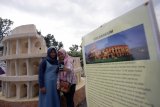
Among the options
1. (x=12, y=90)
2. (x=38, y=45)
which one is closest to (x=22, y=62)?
(x=38, y=45)

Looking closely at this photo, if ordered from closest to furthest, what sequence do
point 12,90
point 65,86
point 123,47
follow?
point 123,47 → point 65,86 → point 12,90

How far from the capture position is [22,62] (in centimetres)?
611

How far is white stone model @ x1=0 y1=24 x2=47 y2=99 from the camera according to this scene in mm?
5719

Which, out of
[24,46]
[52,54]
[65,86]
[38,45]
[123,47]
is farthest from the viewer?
[38,45]

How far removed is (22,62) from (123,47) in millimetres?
4997

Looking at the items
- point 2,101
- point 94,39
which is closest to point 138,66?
point 94,39

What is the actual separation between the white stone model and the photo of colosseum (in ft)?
12.1

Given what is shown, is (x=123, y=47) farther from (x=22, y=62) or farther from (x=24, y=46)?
(x=24, y=46)

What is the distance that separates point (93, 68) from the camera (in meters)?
2.54

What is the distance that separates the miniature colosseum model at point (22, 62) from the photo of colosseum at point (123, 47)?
3.68 m

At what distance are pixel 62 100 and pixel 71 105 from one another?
0.80m

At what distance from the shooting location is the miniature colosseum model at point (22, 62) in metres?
5.72

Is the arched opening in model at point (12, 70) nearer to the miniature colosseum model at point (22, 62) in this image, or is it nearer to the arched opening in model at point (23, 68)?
the miniature colosseum model at point (22, 62)

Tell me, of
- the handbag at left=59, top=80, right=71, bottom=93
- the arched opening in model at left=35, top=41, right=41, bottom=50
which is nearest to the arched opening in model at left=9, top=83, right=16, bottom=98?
the arched opening in model at left=35, top=41, right=41, bottom=50
